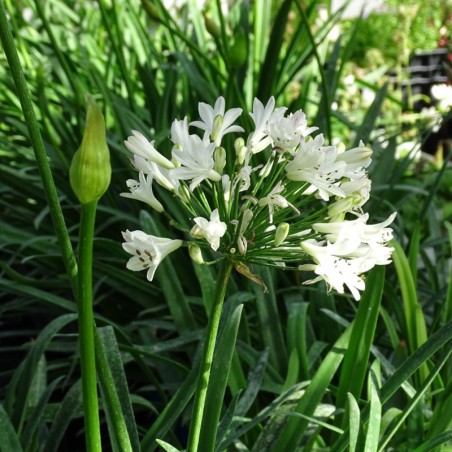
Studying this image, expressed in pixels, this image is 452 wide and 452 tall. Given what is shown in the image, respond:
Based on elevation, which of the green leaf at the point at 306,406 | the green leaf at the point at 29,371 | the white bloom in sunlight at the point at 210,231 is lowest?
the green leaf at the point at 306,406

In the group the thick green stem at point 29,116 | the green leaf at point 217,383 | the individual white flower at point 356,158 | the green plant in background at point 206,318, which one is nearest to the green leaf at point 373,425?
the green plant in background at point 206,318

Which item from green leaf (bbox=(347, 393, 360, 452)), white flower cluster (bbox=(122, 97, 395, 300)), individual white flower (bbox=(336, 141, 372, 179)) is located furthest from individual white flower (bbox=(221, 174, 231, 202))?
green leaf (bbox=(347, 393, 360, 452))

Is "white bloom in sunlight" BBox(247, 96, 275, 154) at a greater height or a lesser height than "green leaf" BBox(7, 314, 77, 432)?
greater

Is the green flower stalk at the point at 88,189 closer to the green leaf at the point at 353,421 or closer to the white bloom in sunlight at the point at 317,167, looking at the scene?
the white bloom in sunlight at the point at 317,167

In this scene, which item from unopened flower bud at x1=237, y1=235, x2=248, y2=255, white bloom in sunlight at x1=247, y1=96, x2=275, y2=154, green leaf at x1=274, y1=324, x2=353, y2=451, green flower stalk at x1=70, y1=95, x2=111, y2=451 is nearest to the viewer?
green flower stalk at x1=70, y1=95, x2=111, y2=451

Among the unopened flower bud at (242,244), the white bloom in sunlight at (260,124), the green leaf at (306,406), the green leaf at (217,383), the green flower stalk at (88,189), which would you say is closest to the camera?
the green flower stalk at (88,189)

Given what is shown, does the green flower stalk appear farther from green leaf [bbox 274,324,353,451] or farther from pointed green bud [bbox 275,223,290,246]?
green leaf [bbox 274,324,353,451]

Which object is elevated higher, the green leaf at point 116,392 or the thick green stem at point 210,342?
the thick green stem at point 210,342
